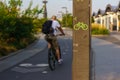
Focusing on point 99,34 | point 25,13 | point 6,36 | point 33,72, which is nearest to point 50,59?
point 33,72

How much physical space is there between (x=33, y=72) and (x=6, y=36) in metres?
8.83

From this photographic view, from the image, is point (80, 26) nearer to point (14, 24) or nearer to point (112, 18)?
point (14, 24)

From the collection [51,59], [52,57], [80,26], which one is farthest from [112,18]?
[80,26]

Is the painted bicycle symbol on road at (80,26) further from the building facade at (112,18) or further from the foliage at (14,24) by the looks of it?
the building facade at (112,18)

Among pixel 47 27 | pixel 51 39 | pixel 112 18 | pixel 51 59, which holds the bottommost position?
pixel 112 18

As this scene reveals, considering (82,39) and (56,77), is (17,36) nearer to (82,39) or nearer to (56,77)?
(56,77)

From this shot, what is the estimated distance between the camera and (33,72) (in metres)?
12.2

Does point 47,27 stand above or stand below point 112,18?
above

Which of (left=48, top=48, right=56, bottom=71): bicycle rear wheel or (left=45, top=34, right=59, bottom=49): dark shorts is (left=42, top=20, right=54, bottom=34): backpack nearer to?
(left=45, top=34, right=59, bottom=49): dark shorts

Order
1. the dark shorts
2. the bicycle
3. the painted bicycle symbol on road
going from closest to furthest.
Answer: the painted bicycle symbol on road < the bicycle < the dark shorts

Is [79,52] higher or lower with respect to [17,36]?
higher

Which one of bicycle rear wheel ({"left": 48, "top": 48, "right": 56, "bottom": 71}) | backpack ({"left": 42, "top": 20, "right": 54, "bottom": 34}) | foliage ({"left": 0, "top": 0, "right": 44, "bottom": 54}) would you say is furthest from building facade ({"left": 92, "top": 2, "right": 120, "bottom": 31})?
backpack ({"left": 42, "top": 20, "right": 54, "bottom": 34})

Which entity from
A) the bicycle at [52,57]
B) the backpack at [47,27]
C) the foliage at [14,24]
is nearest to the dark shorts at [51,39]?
the bicycle at [52,57]

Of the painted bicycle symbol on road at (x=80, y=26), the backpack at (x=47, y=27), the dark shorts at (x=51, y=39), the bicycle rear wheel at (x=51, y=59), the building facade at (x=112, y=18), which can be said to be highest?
the painted bicycle symbol on road at (x=80, y=26)
